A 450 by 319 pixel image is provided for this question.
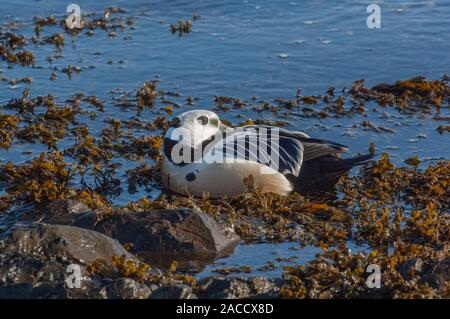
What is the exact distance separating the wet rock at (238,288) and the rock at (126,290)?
0.32 meters

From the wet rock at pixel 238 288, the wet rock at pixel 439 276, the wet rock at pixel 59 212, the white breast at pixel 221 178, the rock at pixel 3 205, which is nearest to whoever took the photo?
the wet rock at pixel 238 288

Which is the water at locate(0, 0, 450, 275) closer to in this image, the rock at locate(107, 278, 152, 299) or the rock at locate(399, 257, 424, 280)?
the rock at locate(399, 257, 424, 280)

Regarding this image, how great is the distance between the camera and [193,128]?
8461 mm

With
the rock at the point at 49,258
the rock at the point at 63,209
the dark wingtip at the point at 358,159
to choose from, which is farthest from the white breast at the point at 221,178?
the rock at the point at 49,258

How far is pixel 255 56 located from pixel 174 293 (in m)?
6.41

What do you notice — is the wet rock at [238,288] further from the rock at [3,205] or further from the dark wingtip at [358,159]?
the dark wingtip at [358,159]

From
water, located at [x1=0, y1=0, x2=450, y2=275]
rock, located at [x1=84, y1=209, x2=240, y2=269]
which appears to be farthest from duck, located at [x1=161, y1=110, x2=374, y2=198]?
rock, located at [x1=84, y1=209, x2=240, y2=269]

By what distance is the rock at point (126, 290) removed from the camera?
18.1ft

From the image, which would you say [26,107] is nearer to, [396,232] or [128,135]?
[128,135]

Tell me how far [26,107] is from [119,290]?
4706 mm

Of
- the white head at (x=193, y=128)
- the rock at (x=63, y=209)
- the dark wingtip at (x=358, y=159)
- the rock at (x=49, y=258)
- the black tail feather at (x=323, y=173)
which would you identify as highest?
the white head at (x=193, y=128)

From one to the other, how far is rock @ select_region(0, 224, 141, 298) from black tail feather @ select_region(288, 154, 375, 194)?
8.39 feet

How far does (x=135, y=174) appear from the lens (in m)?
8.45

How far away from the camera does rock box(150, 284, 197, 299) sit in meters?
5.53
